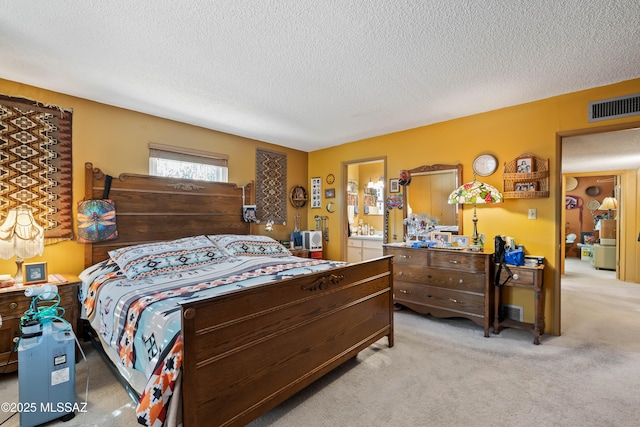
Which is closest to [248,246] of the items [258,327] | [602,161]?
[258,327]

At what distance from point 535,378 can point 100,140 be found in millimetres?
4483

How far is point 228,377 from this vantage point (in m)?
1.54

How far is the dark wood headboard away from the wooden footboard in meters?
2.29

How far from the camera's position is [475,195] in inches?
131

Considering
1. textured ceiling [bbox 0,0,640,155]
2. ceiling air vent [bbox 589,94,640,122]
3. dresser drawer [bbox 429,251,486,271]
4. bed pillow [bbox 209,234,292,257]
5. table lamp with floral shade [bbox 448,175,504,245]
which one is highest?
textured ceiling [bbox 0,0,640,155]

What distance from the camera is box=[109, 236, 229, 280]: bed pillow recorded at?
2.65 metres

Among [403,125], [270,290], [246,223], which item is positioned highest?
[403,125]

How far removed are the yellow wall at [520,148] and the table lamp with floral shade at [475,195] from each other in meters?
0.18

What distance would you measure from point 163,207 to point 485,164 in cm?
378

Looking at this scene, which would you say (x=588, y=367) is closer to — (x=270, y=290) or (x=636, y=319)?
(x=636, y=319)

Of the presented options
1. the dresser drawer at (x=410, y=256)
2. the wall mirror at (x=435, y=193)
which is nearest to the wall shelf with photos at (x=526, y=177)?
the wall mirror at (x=435, y=193)

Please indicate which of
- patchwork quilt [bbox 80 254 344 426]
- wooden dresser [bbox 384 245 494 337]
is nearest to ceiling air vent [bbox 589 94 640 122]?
wooden dresser [bbox 384 245 494 337]

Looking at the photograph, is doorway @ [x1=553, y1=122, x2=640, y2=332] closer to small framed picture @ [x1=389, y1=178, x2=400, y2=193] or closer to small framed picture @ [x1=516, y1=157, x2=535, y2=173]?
small framed picture @ [x1=516, y1=157, x2=535, y2=173]

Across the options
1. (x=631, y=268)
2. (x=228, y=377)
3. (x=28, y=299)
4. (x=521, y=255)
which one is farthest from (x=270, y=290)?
(x=631, y=268)
